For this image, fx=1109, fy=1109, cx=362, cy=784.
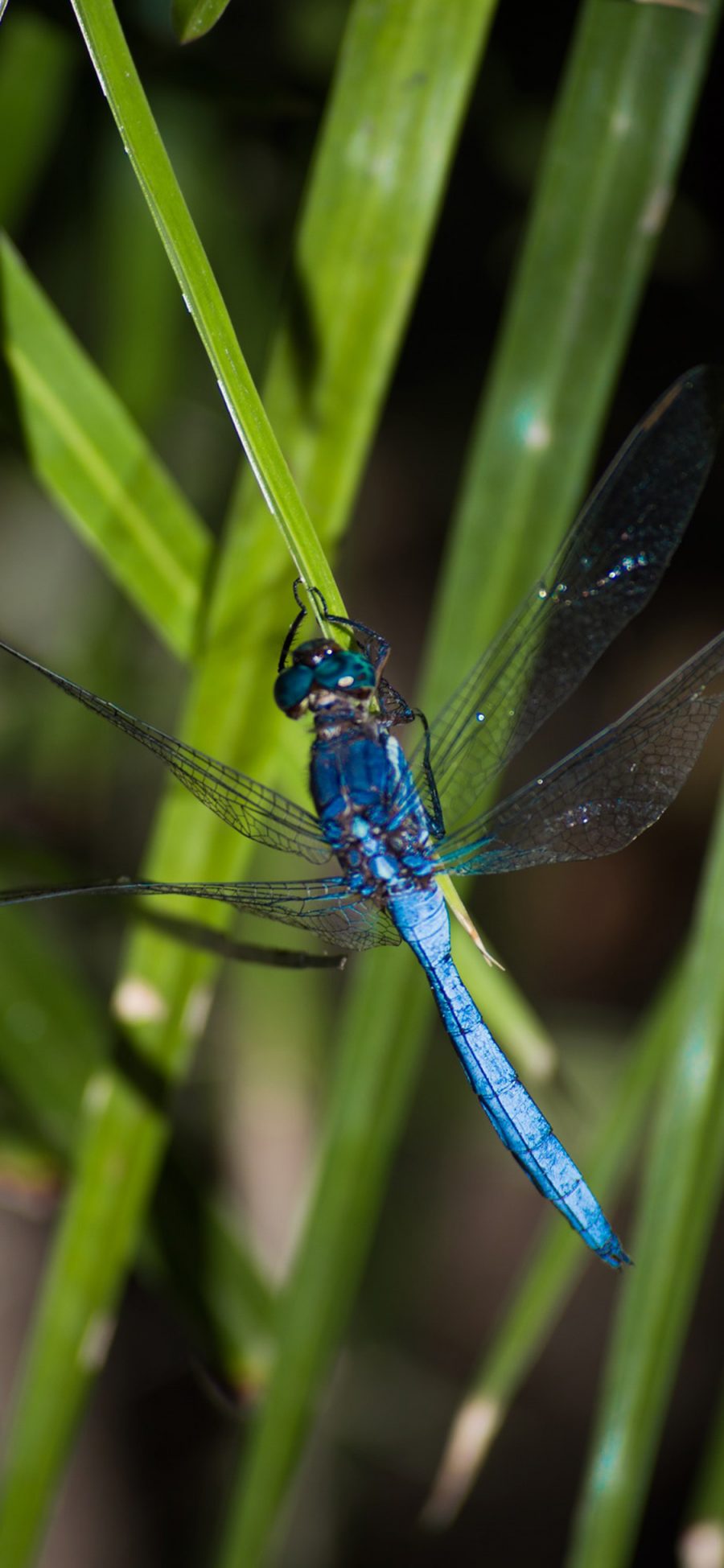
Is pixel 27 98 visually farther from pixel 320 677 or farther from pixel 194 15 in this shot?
pixel 320 677

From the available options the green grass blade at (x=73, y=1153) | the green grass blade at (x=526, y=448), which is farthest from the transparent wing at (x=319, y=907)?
the green grass blade at (x=73, y=1153)

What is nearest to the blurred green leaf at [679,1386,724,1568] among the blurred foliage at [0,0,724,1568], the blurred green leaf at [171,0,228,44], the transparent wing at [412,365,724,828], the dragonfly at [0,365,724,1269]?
the blurred foliage at [0,0,724,1568]

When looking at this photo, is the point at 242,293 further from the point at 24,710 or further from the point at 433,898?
the point at 433,898

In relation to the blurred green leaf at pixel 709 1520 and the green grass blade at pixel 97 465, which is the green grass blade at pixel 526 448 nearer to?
the green grass blade at pixel 97 465

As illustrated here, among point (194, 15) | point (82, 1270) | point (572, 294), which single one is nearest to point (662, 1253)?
point (82, 1270)

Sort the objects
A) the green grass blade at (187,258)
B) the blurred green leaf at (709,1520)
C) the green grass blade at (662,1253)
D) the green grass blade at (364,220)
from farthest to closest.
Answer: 1. the blurred green leaf at (709,1520)
2. the green grass blade at (662,1253)
3. the green grass blade at (364,220)
4. the green grass blade at (187,258)

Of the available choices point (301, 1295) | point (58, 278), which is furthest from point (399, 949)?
point (58, 278)

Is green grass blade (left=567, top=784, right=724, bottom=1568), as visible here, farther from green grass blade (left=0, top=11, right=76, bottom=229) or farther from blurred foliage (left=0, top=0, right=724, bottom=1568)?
green grass blade (left=0, top=11, right=76, bottom=229)
